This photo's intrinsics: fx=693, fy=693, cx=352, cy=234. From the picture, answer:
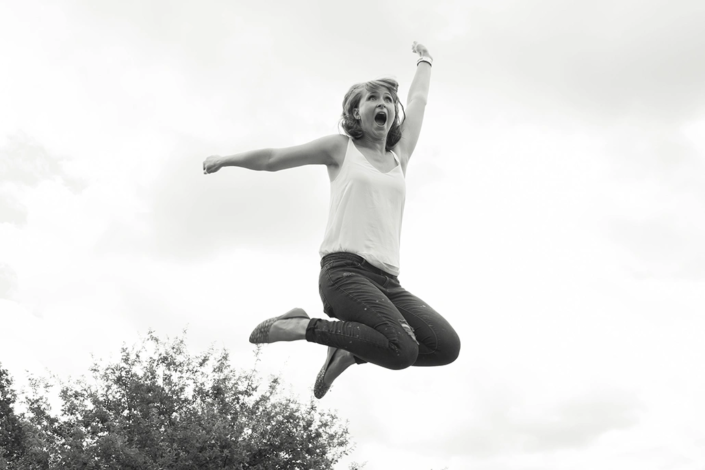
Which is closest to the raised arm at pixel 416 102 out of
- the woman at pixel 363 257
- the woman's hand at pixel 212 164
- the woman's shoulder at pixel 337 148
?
the woman at pixel 363 257

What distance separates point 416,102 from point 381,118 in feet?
2.25

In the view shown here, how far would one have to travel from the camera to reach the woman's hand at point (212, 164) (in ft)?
13.3

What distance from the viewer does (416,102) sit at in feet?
15.5

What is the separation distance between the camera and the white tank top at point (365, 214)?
150 inches

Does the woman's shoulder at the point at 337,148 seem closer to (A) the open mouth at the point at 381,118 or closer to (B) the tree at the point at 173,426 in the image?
(A) the open mouth at the point at 381,118

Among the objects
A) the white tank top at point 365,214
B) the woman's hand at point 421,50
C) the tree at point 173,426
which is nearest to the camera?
the white tank top at point 365,214

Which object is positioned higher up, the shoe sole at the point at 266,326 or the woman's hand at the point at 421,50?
the woman's hand at the point at 421,50

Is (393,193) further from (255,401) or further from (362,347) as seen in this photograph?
(255,401)

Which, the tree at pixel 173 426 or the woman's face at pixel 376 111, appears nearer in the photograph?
the woman's face at pixel 376 111

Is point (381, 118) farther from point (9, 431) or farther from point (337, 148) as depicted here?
point (9, 431)

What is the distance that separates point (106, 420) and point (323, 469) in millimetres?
6105

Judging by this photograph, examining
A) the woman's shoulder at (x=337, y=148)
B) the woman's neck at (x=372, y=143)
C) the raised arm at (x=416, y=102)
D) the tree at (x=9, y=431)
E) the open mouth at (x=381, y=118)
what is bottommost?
the woman's shoulder at (x=337, y=148)

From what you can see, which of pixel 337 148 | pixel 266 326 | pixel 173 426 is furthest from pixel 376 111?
pixel 173 426

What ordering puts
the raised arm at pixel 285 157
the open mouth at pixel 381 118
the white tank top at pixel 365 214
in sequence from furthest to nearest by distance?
the open mouth at pixel 381 118 < the raised arm at pixel 285 157 < the white tank top at pixel 365 214
